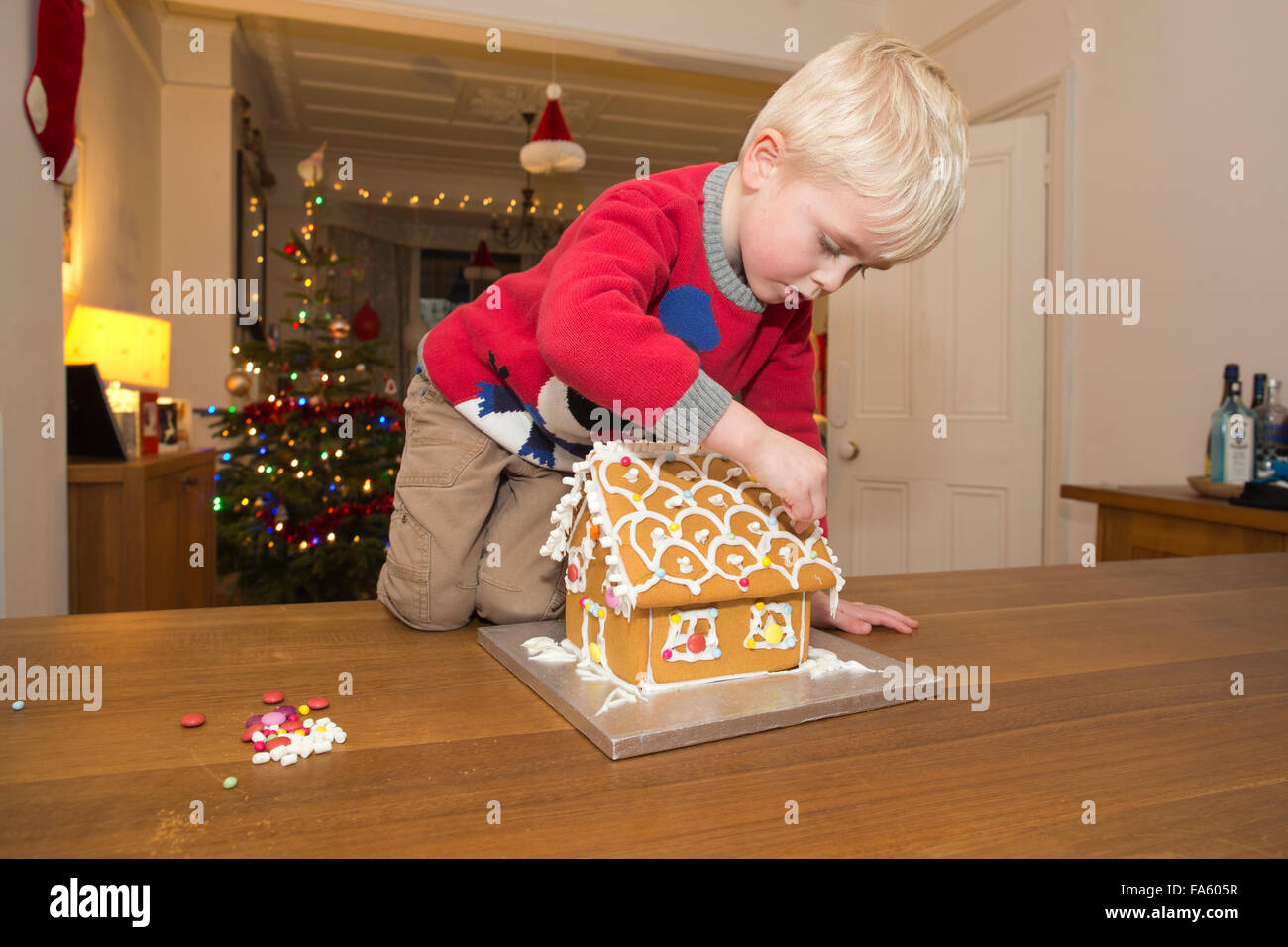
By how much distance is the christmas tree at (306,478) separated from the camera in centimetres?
329

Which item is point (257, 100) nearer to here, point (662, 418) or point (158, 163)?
point (158, 163)

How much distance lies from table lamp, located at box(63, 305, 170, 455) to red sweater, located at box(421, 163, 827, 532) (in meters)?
1.85

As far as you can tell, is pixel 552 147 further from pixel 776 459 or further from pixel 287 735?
pixel 287 735

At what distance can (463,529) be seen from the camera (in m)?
1.11

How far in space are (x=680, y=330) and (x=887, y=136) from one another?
13.0 inches

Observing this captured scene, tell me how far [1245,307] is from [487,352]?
2.01m

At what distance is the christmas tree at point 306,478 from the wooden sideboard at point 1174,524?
243 centimetres

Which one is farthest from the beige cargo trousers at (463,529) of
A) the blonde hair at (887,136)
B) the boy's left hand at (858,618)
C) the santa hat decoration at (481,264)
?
the santa hat decoration at (481,264)

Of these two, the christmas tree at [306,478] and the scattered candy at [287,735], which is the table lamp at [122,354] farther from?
the scattered candy at [287,735]

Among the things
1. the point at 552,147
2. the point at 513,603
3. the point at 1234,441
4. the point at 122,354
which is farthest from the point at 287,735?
the point at 552,147

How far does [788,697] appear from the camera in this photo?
0.71m

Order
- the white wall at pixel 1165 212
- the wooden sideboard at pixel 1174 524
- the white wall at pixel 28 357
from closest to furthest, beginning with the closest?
the wooden sideboard at pixel 1174 524, the white wall at pixel 28 357, the white wall at pixel 1165 212
